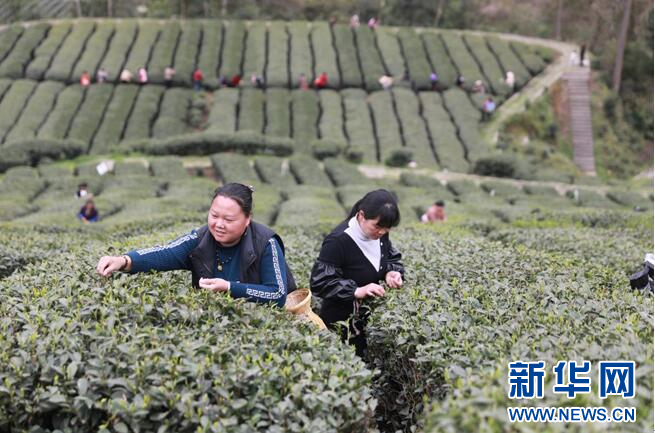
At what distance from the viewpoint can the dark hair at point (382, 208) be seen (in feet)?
15.3

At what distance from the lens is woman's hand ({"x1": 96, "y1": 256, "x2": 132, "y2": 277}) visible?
420cm

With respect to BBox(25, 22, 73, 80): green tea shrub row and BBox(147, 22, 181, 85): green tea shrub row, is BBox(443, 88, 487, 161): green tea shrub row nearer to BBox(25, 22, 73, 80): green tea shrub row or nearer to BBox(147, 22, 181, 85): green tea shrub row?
BBox(147, 22, 181, 85): green tea shrub row

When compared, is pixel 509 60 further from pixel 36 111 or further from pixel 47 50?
pixel 47 50

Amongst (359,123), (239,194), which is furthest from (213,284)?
(359,123)

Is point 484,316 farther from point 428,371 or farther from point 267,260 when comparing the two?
point 267,260

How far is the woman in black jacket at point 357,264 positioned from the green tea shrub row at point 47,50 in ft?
96.6

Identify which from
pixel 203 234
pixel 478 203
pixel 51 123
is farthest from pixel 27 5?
pixel 203 234

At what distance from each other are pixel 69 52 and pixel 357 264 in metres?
31.2

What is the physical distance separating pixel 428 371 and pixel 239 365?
4.01ft

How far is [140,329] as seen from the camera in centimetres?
381

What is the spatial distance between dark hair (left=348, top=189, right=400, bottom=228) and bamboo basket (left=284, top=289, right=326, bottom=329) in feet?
2.43

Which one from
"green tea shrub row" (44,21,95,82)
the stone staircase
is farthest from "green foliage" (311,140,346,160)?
"green tea shrub row" (44,21,95,82)

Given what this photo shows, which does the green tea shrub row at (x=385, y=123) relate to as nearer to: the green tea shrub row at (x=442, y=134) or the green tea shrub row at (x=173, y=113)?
the green tea shrub row at (x=442, y=134)

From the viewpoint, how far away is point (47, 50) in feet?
106
